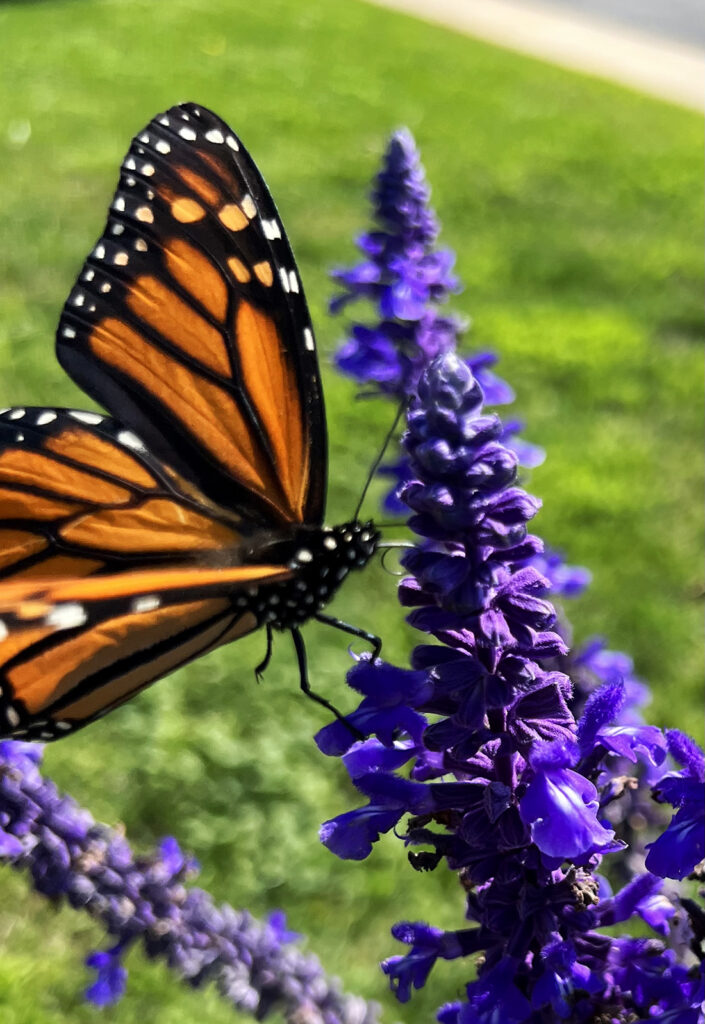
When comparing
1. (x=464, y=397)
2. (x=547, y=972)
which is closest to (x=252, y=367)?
(x=464, y=397)

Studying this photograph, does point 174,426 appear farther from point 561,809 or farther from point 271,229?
point 561,809

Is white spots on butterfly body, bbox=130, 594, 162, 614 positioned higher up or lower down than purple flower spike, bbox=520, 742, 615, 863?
lower down

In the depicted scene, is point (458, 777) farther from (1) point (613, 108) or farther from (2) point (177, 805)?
(1) point (613, 108)

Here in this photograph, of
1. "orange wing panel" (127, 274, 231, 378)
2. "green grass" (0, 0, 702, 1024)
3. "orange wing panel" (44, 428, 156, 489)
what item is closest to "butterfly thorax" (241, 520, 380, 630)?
"orange wing panel" (44, 428, 156, 489)

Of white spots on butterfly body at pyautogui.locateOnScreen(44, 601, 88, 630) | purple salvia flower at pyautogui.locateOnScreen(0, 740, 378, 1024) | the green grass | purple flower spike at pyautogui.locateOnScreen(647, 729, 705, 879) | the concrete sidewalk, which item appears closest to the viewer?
purple flower spike at pyautogui.locateOnScreen(647, 729, 705, 879)

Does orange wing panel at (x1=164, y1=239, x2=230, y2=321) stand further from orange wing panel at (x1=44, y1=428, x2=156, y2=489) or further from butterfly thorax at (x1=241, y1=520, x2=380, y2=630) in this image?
butterfly thorax at (x1=241, y1=520, x2=380, y2=630)

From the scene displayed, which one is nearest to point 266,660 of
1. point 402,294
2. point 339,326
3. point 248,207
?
point 248,207
